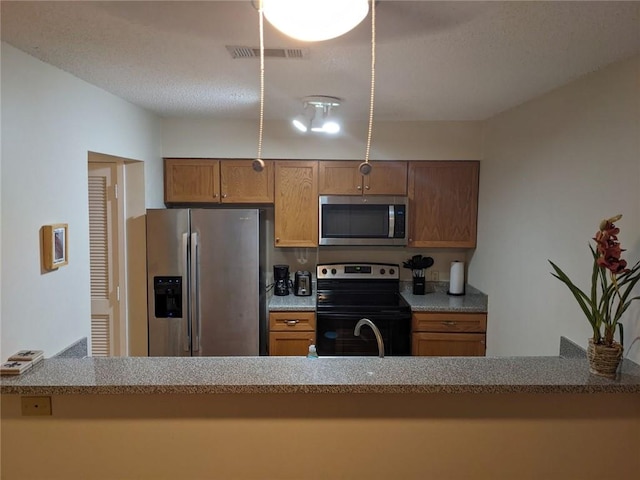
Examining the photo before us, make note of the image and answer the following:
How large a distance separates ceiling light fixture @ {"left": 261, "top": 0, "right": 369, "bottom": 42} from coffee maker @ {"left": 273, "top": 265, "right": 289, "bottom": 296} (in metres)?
2.65

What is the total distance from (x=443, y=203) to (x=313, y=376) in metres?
2.46

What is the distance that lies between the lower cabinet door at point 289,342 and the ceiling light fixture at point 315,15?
8.39 feet

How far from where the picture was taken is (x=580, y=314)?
2.12m

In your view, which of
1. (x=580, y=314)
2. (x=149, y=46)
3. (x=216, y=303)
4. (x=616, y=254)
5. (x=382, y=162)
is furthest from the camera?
(x=382, y=162)

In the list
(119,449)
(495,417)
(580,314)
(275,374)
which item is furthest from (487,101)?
(119,449)

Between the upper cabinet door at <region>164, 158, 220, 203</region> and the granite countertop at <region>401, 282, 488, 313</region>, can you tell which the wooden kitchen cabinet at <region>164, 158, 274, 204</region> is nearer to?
the upper cabinet door at <region>164, 158, 220, 203</region>

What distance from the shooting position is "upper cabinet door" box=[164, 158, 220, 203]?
141 inches

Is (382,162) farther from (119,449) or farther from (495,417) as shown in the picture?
(119,449)

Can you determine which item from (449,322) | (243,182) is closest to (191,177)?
(243,182)

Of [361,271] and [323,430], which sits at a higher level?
[361,271]

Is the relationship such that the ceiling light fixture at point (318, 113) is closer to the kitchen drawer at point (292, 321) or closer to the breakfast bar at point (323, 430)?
the kitchen drawer at point (292, 321)

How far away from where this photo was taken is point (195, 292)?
3170mm

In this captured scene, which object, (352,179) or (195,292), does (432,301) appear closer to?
(352,179)

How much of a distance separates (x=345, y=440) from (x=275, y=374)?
35 cm
